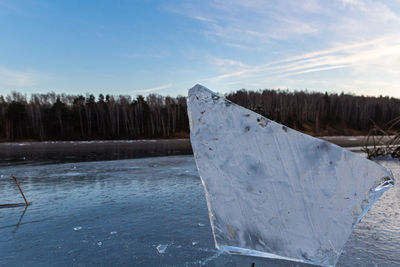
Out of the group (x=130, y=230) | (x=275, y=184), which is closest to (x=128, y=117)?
(x=130, y=230)

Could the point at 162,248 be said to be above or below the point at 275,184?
below

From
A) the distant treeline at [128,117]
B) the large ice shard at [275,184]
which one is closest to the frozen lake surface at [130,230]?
the large ice shard at [275,184]

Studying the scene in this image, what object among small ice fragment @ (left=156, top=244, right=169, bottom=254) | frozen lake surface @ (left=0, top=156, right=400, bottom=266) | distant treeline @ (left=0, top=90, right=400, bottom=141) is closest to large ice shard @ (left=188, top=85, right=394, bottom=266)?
frozen lake surface @ (left=0, top=156, right=400, bottom=266)

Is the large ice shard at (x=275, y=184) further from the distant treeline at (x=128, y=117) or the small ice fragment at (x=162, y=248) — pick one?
the distant treeline at (x=128, y=117)

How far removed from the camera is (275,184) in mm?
3486

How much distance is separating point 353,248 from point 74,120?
71878 millimetres

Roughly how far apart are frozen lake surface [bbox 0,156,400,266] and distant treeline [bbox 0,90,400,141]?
197 ft

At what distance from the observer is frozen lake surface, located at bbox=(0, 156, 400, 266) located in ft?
Result: 14.8

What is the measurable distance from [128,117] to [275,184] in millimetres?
72737

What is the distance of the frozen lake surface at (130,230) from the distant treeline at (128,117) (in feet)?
197

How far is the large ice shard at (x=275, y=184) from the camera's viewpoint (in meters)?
3.20

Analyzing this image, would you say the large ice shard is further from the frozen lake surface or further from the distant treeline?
the distant treeline

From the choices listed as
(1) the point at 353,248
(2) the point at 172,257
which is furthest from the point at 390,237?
(2) the point at 172,257

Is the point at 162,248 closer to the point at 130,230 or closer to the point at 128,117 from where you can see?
the point at 130,230
